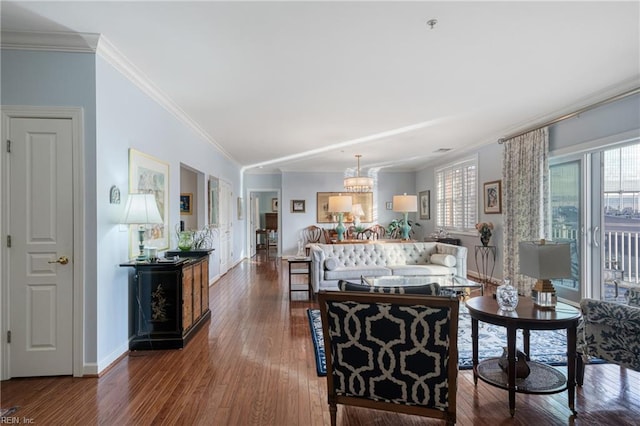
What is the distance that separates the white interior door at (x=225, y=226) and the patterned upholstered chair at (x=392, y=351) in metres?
5.62

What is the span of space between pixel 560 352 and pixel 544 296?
1150 millimetres

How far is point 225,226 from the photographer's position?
764cm

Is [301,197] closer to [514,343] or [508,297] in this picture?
[508,297]

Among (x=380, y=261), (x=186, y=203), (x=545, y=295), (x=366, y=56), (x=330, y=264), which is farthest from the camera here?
(x=186, y=203)

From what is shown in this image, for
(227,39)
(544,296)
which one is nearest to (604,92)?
(544,296)

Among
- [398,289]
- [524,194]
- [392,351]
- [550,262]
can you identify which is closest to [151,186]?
[398,289]

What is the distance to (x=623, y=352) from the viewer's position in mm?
2320

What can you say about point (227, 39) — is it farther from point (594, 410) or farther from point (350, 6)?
point (594, 410)

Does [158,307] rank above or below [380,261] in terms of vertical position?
below

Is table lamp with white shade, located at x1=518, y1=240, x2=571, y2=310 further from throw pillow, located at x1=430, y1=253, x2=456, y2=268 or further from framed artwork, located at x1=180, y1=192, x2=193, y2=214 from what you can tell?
framed artwork, located at x1=180, y1=192, x2=193, y2=214

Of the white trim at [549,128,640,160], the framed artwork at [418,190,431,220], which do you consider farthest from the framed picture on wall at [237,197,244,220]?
the white trim at [549,128,640,160]

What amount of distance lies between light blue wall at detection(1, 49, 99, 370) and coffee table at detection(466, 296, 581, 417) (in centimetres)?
296

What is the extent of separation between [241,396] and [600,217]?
4.60 m

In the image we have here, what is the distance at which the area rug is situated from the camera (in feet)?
10.00
